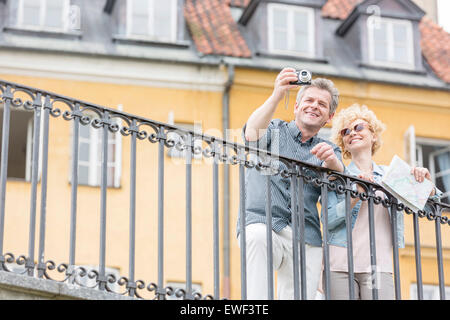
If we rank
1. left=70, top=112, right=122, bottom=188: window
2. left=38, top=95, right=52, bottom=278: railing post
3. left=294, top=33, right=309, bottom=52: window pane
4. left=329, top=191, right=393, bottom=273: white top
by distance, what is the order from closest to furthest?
left=38, top=95, right=52, bottom=278: railing post → left=329, top=191, right=393, bottom=273: white top → left=70, top=112, right=122, bottom=188: window → left=294, top=33, right=309, bottom=52: window pane

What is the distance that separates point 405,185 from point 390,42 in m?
13.9

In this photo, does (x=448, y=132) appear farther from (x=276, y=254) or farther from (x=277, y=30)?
(x=276, y=254)

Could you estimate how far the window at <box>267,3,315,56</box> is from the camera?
20.0 m

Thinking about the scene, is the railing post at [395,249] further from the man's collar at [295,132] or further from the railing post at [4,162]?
the railing post at [4,162]

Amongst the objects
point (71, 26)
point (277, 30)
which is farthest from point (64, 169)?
point (277, 30)

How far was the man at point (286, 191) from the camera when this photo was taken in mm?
6949

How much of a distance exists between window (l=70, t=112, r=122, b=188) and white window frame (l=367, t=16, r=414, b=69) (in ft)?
17.3

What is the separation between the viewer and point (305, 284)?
22.8 ft

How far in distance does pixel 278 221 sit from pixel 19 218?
10.4 meters

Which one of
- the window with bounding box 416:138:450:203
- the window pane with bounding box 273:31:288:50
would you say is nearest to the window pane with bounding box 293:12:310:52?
the window pane with bounding box 273:31:288:50

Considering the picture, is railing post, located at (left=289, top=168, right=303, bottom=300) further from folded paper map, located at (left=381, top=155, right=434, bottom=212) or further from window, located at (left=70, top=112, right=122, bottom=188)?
window, located at (left=70, top=112, right=122, bottom=188)

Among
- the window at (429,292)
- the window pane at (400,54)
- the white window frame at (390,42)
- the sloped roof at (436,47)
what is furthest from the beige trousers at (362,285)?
the window pane at (400,54)

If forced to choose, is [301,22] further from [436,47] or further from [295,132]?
[295,132]

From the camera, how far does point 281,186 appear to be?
286 inches
